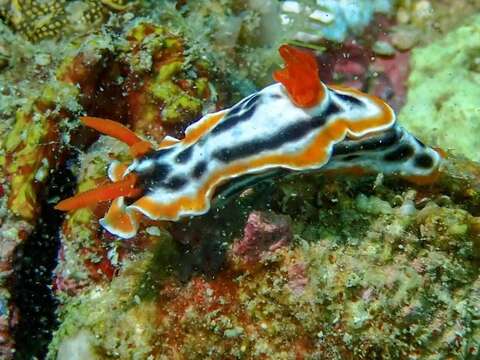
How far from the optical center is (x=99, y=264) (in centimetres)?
362

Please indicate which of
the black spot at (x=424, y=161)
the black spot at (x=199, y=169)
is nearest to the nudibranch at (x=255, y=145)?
the black spot at (x=199, y=169)

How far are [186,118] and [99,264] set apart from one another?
49.7 inches

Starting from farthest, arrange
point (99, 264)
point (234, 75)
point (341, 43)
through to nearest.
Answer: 1. point (341, 43)
2. point (234, 75)
3. point (99, 264)

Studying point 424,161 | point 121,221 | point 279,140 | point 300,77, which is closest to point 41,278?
point 121,221

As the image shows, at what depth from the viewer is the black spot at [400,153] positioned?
10.8ft

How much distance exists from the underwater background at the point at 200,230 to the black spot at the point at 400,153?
0.42 ft

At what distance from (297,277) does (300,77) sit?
1.21 meters

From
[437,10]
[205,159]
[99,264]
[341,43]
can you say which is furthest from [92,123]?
[437,10]

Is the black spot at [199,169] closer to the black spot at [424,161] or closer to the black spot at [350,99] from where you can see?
the black spot at [350,99]

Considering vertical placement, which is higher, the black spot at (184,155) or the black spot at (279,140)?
the black spot at (279,140)

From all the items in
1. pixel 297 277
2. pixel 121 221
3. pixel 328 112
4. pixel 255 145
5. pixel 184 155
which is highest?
pixel 328 112

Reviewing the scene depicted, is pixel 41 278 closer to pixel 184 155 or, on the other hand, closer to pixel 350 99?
pixel 184 155

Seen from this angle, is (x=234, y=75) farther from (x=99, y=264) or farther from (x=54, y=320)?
(x=54, y=320)

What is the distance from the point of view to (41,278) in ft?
12.8
